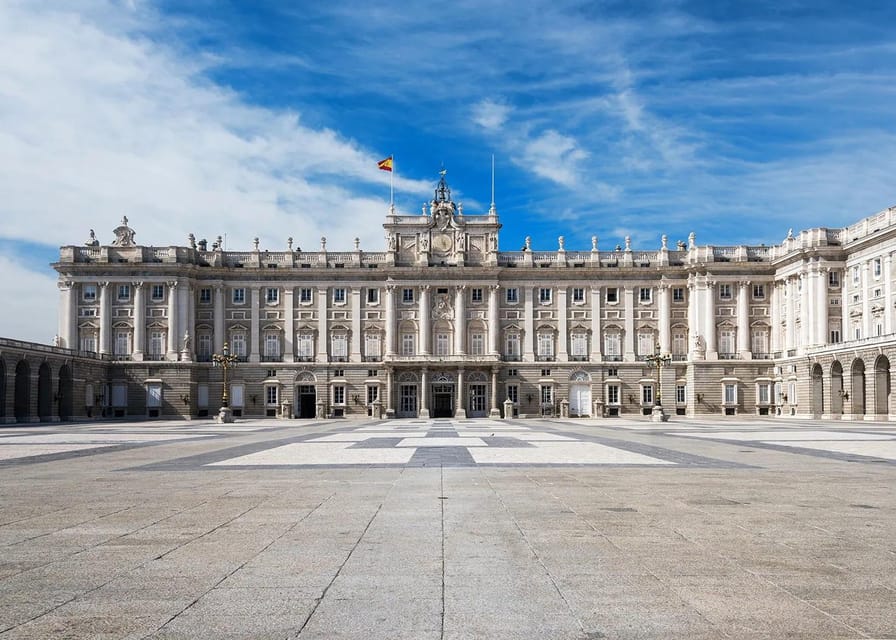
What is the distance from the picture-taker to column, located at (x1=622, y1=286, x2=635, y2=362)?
84.1 metres

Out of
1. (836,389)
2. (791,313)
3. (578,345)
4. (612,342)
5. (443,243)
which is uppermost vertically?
(443,243)

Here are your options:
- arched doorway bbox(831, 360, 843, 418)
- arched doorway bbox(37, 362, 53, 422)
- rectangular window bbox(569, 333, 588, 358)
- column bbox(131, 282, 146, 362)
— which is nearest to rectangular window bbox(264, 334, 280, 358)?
column bbox(131, 282, 146, 362)

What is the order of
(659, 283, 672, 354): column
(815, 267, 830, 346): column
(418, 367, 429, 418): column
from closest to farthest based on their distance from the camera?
(815, 267, 830, 346): column
(418, 367, 429, 418): column
(659, 283, 672, 354): column

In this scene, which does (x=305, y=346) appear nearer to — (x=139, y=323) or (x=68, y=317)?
(x=139, y=323)

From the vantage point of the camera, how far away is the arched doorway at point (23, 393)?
65.1 metres

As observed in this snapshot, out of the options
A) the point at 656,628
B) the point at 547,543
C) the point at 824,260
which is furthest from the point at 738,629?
the point at 824,260

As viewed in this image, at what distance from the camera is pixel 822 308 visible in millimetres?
71500

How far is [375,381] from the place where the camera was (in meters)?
83.6

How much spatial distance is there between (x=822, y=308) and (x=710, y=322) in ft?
39.4

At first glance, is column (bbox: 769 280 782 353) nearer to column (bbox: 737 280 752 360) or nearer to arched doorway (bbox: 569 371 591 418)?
column (bbox: 737 280 752 360)

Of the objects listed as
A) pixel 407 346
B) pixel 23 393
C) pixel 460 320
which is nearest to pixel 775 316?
pixel 460 320

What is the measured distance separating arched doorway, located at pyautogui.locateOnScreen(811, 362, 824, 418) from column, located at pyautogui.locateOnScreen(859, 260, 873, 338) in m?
5.00

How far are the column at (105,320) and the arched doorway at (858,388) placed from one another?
67.2 meters

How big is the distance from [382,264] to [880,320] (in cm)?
4545
